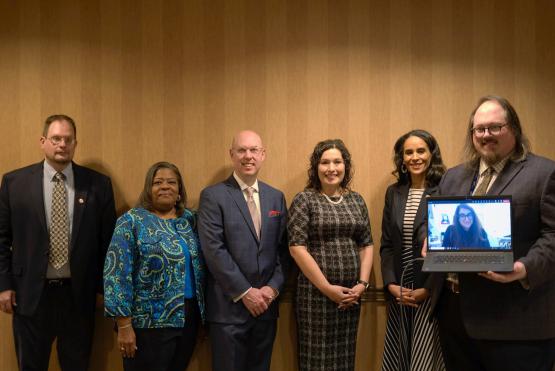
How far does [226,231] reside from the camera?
316 centimetres

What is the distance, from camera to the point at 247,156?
3244 millimetres

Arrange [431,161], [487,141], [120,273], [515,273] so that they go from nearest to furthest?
[515,273]
[487,141]
[120,273]
[431,161]

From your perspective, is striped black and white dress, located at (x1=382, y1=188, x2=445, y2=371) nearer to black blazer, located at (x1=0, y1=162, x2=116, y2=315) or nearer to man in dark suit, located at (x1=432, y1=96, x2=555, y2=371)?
man in dark suit, located at (x1=432, y1=96, x2=555, y2=371)

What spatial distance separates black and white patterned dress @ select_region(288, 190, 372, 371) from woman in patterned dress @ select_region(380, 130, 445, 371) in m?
0.20

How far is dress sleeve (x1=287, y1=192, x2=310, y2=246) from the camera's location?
3180mm

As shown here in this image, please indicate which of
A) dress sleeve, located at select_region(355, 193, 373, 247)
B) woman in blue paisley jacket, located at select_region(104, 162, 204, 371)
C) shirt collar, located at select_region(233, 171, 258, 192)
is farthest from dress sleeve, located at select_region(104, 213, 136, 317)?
dress sleeve, located at select_region(355, 193, 373, 247)

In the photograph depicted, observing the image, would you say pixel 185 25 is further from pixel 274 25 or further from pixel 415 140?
pixel 415 140

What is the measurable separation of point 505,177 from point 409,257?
95 cm

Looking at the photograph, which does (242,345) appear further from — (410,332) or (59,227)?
(59,227)

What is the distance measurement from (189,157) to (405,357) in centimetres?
182

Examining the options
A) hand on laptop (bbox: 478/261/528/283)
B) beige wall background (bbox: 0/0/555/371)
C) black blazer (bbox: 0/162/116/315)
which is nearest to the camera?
hand on laptop (bbox: 478/261/528/283)

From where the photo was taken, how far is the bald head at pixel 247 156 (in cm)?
325

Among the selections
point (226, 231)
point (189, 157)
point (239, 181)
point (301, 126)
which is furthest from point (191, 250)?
point (301, 126)

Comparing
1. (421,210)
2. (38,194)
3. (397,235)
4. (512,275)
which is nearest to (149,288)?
(38,194)
